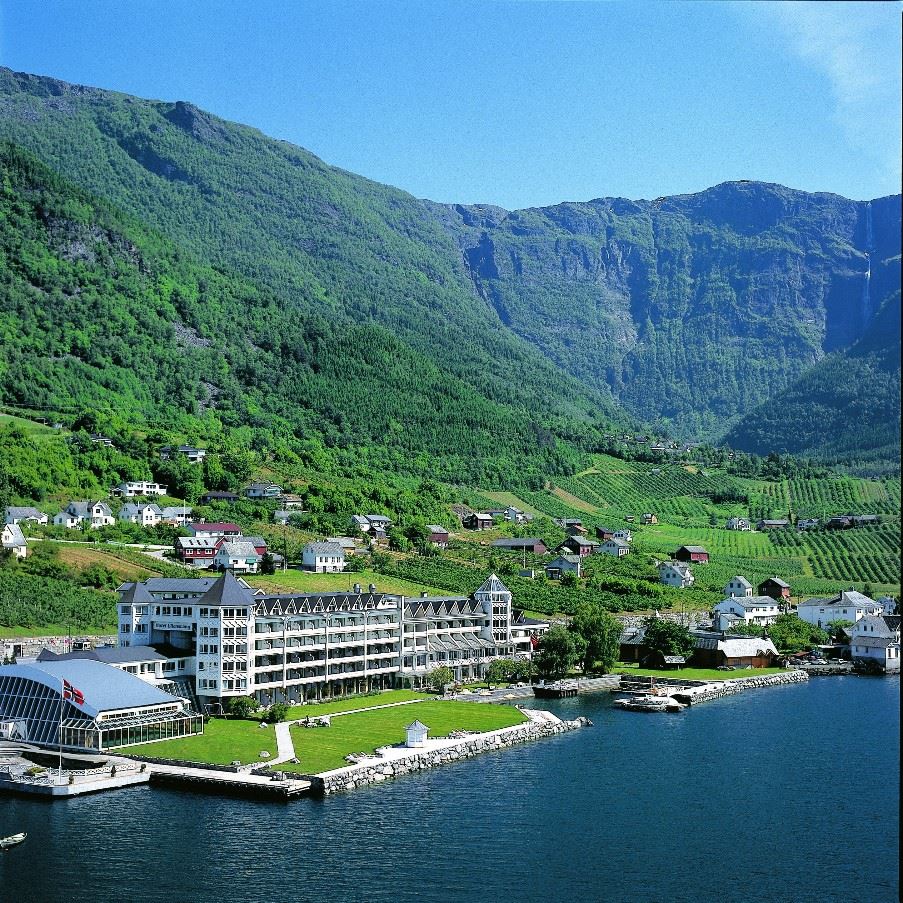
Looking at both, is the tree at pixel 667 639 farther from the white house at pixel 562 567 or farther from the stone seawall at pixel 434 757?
the white house at pixel 562 567

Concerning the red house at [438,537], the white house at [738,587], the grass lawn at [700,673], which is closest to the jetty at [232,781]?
the grass lawn at [700,673]

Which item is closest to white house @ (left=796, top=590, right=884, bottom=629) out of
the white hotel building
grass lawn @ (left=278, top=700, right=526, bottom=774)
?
the white hotel building

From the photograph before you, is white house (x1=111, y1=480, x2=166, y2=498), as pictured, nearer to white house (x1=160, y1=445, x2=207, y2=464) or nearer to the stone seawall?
white house (x1=160, y1=445, x2=207, y2=464)

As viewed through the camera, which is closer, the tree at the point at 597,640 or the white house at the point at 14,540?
the tree at the point at 597,640

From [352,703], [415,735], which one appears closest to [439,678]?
[352,703]

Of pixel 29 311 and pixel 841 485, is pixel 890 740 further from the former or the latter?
pixel 29 311

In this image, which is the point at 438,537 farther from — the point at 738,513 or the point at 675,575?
the point at 738,513

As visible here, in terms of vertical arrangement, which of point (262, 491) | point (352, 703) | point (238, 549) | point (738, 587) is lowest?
point (352, 703)
